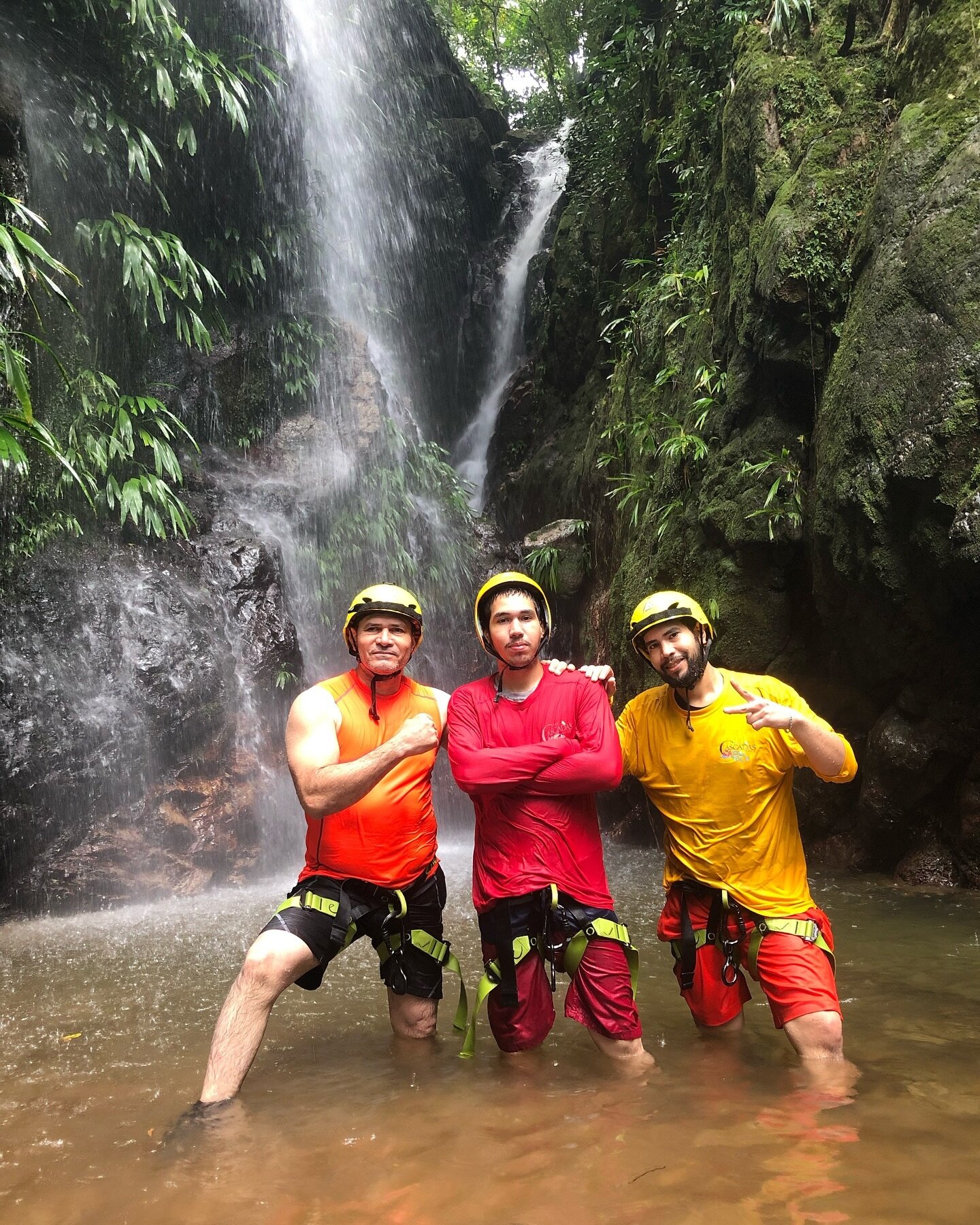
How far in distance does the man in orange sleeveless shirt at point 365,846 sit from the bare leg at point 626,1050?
2.46 feet

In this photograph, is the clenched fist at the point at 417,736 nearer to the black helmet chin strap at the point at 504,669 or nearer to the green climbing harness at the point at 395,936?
the black helmet chin strap at the point at 504,669

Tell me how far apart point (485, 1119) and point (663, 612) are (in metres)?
1.93

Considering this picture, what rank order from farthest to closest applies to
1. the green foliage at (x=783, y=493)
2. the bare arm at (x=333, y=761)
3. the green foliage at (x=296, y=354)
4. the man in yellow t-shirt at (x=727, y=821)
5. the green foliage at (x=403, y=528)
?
1. the green foliage at (x=296, y=354)
2. the green foliage at (x=403, y=528)
3. the green foliage at (x=783, y=493)
4. the man in yellow t-shirt at (x=727, y=821)
5. the bare arm at (x=333, y=761)

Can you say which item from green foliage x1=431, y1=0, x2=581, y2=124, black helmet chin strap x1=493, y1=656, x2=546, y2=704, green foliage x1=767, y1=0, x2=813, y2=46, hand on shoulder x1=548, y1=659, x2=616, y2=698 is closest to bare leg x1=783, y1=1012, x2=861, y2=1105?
hand on shoulder x1=548, y1=659, x2=616, y2=698

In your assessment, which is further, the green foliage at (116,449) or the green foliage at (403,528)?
the green foliage at (403,528)

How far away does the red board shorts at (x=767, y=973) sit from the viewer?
128 inches

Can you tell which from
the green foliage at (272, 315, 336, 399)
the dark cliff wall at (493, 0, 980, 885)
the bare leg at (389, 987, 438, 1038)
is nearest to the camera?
the bare leg at (389, 987, 438, 1038)

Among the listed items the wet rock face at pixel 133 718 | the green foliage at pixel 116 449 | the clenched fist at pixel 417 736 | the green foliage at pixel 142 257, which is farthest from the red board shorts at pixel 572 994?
the green foliage at pixel 142 257

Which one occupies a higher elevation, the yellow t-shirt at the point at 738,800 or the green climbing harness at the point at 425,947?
the yellow t-shirt at the point at 738,800

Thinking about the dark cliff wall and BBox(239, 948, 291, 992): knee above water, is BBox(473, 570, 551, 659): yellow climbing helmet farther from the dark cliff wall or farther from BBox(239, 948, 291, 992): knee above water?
the dark cliff wall

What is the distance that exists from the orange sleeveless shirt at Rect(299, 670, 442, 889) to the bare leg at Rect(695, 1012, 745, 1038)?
1327mm

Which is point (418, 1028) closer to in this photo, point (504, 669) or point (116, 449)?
point (504, 669)

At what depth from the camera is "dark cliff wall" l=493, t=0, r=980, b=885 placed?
549cm

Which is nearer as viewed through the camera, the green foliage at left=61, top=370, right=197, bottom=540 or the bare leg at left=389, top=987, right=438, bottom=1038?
the bare leg at left=389, top=987, right=438, bottom=1038
